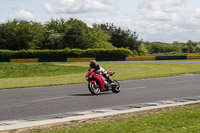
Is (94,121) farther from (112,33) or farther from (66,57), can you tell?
(112,33)

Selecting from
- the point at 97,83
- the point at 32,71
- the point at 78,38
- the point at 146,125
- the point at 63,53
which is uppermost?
the point at 78,38

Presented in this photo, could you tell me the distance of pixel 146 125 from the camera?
22.5ft

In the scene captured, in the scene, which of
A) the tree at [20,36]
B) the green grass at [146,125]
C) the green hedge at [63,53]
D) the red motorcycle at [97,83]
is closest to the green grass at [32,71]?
the red motorcycle at [97,83]

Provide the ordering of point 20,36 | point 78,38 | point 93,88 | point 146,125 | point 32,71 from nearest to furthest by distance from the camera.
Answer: point 146,125
point 93,88
point 32,71
point 78,38
point 20,36

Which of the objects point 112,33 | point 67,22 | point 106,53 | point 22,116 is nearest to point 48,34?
point 67,22

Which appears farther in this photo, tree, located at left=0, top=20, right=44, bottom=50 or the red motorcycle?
tree, located at left=0, top=20, right=44, bottom=50

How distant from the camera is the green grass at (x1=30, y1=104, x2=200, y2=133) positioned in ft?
20.9

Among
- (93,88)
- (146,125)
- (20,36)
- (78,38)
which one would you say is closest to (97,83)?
(93,88)

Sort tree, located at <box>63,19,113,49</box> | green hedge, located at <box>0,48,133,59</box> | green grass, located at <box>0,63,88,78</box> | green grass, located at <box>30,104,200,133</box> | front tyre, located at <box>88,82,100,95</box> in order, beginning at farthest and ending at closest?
tree, located at <box>63,19,113,49</box>, green hedge, located at <box>0,48,133,59</box>, green grass, located at <box>0,63,88,78</box>, front tyre, located at <box>88,82,100,95</box>, green grass, located at <box>30,104,200,133</box>

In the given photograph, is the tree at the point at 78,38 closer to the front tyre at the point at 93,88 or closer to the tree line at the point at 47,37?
the tree line at the point at 47,37

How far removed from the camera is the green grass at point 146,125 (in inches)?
251

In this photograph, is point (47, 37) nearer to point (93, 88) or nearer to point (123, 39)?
point (123, 39)

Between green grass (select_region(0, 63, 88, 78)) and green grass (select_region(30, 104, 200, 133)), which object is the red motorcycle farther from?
green grass (select_region(0, 63, 88, 78))

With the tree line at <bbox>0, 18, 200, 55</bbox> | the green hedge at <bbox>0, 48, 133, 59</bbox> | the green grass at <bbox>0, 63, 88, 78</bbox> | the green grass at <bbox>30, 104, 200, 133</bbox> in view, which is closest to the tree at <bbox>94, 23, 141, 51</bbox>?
the tree line at <bbox>0, 18, 200, 55</bbox>
